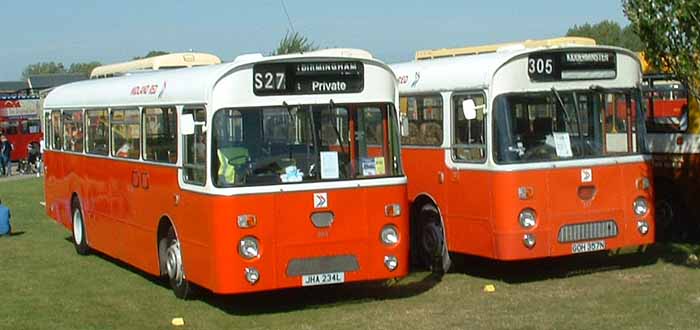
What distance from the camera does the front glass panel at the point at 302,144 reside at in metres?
11.8

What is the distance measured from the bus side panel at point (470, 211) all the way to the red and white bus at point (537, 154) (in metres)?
0.01

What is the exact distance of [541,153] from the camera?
1357 centimetres

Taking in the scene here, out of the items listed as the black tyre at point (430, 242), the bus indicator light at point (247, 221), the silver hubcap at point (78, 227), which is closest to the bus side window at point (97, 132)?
the silver hubcap at point (78, 227)

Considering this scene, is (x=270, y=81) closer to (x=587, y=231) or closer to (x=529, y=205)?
(x=529, y=205)

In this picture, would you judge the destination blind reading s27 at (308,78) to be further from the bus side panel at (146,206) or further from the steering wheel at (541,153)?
the steering wheel at (541,153)

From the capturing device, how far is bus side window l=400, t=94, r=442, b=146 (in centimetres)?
1463

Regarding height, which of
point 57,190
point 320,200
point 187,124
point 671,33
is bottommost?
point 57,190

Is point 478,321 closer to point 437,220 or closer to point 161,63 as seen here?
point 437,220

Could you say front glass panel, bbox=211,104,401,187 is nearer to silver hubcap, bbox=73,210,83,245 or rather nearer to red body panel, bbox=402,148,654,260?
red body panel, bbox=402,148,654,260

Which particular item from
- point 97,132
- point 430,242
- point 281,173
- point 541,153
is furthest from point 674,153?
point 97,132

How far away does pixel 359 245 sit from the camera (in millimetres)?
12250

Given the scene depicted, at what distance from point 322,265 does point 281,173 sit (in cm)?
104

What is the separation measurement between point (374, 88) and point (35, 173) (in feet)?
130

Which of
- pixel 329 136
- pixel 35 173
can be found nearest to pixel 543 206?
pixel 329 136
